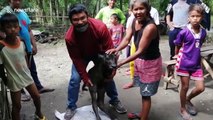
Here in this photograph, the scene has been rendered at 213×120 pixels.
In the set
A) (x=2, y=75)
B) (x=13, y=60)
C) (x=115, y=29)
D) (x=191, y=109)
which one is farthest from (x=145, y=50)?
(x=115, y=29)

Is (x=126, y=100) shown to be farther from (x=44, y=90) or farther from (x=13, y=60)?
(x=13, y=60)

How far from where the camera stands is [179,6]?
5.19 metres

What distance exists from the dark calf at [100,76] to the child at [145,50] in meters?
0.11

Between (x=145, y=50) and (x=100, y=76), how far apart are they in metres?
0.64

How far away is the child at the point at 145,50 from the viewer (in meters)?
3.01

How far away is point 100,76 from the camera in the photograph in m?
3.35

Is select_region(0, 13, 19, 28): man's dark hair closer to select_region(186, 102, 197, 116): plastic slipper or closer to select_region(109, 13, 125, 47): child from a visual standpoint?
select_region(186, 102, 197, 116): plastic slipper

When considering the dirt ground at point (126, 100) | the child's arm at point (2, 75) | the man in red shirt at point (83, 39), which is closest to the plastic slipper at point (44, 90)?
the dirt ground at point (126, 100)

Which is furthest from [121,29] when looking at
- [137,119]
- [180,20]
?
[137,119]

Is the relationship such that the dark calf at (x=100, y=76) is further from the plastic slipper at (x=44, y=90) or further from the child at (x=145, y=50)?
the plastic slipper at (x=44, y=90)

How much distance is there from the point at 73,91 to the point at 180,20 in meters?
2.65

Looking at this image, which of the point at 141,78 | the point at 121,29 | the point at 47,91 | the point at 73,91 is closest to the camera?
the point at 141,78

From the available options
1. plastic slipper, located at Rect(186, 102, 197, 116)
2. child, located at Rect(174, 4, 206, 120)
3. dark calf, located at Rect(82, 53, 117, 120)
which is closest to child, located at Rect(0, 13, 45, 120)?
dark calf, located at Rect(82, 53, 117, 120)

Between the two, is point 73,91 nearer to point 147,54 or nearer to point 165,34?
point 147,54
